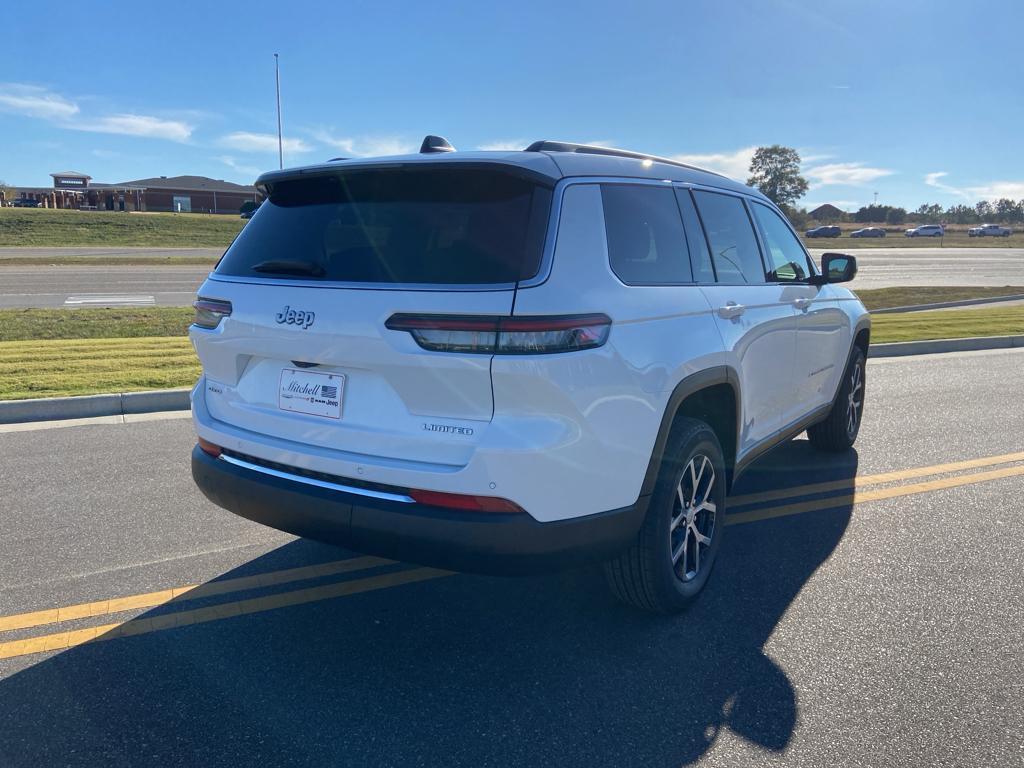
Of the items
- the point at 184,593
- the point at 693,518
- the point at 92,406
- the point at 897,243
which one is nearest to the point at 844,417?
the point at 693,518

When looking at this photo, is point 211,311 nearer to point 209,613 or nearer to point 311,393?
point 311,393

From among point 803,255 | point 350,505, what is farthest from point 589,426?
point 803,255

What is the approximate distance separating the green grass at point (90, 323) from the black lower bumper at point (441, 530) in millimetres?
9174

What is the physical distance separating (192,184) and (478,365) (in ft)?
280

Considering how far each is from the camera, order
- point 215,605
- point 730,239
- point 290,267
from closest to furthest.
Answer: point 290,267
point 215,605
point 730,239

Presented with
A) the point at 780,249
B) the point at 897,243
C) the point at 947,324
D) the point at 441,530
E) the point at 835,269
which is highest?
the point at 897,243

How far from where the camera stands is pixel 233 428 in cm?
326

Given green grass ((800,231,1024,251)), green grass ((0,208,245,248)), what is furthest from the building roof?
green grass ((800,231,1024,251))

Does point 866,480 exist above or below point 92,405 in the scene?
below

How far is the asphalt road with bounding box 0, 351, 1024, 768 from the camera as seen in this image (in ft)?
8.53

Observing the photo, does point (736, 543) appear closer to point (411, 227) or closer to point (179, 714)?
point (411, 227)

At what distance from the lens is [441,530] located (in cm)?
266

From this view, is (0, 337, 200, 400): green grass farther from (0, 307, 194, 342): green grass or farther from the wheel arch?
the wheel arch

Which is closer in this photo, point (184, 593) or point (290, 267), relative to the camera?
point (290, 267)
